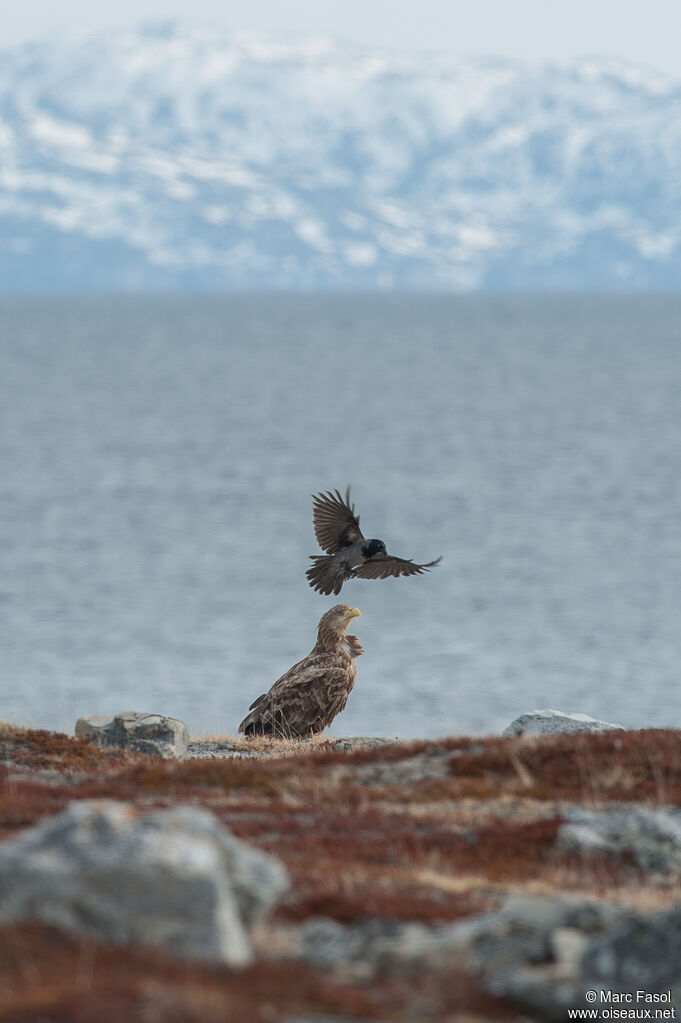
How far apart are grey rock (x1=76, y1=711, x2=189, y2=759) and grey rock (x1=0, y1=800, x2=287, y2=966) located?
13.1 metres

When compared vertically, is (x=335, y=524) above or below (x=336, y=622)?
above

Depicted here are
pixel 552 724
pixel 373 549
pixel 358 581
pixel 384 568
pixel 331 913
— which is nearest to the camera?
pixel 331 913

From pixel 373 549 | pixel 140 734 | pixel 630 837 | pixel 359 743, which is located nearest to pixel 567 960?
pixel 630 837

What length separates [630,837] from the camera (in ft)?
41.7

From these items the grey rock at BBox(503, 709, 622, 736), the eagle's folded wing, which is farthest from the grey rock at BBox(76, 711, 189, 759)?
the grey rock at BBox(503, 709, 622, 736)

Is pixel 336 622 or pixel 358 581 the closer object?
pixel 336 622

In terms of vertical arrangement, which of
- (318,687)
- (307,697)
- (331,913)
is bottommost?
(331,913)

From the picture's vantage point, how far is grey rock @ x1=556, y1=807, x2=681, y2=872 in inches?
489

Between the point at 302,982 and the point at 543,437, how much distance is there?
120 metres

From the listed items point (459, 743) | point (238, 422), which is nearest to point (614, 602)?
point (459, 743)

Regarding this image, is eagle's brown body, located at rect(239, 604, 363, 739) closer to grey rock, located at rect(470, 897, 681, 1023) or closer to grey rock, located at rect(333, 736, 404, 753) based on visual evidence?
grey rock, located at rect(333, 736, 404, 753)

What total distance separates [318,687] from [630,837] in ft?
32.7

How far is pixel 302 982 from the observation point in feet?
25.1

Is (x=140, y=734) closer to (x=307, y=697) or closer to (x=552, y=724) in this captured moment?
(x=307, y=697)
